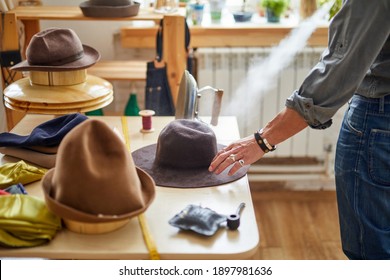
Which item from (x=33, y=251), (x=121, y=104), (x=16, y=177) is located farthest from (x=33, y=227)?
(x=121, y=104)

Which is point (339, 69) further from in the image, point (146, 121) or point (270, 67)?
point (270, 67)

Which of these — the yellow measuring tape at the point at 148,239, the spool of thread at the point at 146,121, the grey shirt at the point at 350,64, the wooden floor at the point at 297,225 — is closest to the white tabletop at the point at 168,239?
the yellow measuring tape at the point at 148,239

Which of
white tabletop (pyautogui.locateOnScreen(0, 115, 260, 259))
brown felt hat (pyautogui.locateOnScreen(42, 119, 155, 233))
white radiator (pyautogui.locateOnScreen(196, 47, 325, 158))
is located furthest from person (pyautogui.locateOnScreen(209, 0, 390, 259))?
white radiator (pyautogui.locateOnScreen(196, 47, 325, 158))

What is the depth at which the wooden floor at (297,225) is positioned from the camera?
2.88 meters

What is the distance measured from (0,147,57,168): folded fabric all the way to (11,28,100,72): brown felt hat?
12.2 inches

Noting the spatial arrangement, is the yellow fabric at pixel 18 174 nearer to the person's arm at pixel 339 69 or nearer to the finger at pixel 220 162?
the finger at pixel 220 162

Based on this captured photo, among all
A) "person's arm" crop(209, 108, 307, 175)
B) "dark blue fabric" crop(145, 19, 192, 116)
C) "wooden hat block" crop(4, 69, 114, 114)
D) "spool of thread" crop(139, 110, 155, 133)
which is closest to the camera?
"person's arm" crop(209, 108, 307, 175)

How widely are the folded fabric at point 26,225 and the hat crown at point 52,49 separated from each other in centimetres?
71

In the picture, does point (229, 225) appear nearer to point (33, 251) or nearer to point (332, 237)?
point (33, 251)

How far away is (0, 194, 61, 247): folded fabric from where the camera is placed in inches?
55.4

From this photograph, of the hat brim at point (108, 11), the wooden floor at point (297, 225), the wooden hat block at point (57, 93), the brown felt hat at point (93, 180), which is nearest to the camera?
the brown felt hat at point (93, 180)

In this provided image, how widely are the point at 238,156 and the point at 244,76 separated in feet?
5.01

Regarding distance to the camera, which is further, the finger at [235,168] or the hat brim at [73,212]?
the finger at [235,168]

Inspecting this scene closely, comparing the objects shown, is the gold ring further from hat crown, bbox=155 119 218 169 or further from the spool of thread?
the spool of thread
